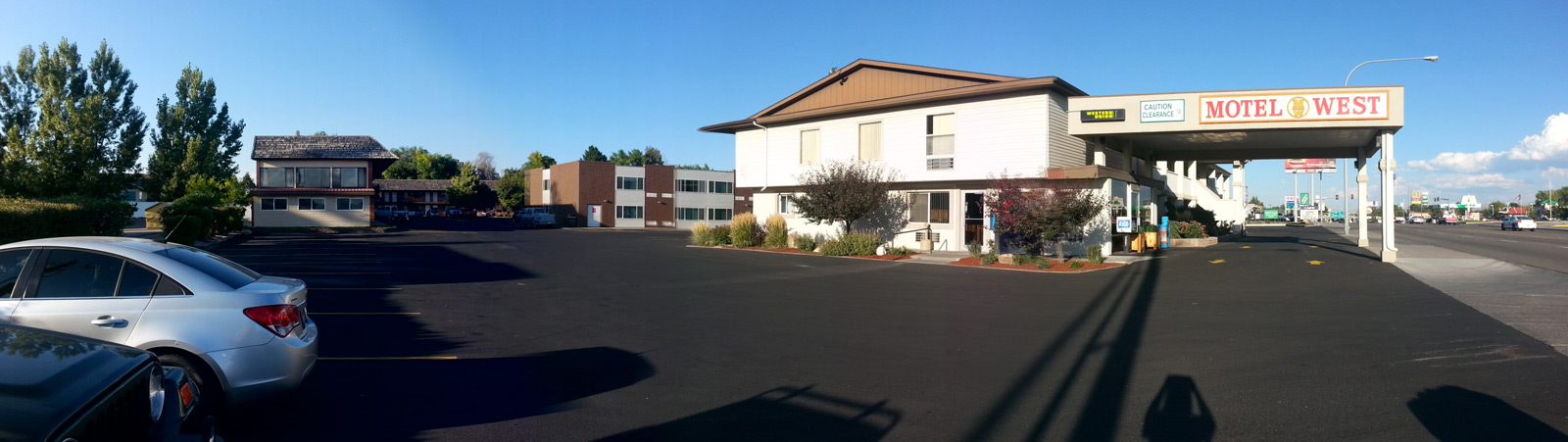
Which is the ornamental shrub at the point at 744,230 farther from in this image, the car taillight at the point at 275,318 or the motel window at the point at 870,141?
the car taillight at the point at 275,318

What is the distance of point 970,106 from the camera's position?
23.7 metres

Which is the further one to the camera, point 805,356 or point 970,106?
point 970,106

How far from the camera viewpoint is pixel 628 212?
60.8 m

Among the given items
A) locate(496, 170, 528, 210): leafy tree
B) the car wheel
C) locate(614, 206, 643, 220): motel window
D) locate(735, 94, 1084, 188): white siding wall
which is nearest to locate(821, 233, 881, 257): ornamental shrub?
locate(735, 94, 1084, 188): white siding wall

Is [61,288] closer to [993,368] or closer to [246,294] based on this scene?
[246,294]

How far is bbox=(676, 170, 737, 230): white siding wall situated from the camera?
62062 millimetres

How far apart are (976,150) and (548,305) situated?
15.3 meters

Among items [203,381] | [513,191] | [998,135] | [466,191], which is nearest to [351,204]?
[513,191]

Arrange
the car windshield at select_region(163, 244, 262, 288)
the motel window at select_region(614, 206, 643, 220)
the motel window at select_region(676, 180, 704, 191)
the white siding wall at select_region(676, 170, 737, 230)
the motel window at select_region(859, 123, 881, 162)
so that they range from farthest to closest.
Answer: the white siding wall at select_region(676, 170, 737, 230), the motel window at select_region(676, 180, 704, 191), the motel window at select_region(614, 206, 643, 220), the motel window at select_region(859, 123, 881, 162), the car windshield at select_region(163, 244, 262, 288)

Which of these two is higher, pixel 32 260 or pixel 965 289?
pixel 32 260

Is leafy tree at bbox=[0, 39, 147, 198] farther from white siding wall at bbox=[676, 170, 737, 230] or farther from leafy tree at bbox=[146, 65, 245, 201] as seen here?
white siding wall at bbox=[676, 170, 737, 230]

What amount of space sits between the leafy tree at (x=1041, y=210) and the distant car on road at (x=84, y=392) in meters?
18.2

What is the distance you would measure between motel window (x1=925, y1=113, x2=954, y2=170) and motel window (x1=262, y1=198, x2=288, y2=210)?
135 ft

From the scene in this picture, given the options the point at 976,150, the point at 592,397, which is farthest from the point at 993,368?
the point at 976,150
